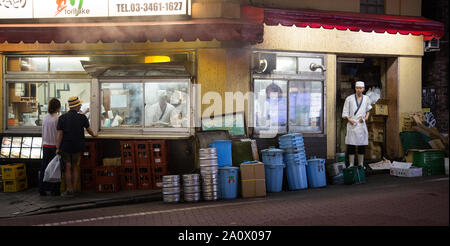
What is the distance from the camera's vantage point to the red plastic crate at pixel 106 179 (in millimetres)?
9969

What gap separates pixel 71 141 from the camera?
9.55 m

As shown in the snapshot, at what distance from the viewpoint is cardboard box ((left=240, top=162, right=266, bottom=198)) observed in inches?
356

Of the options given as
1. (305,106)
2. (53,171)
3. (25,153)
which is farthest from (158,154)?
(305,106)

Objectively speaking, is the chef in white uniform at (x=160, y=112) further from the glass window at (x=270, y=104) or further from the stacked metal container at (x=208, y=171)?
the stacked metal container at (x=208, y=171)

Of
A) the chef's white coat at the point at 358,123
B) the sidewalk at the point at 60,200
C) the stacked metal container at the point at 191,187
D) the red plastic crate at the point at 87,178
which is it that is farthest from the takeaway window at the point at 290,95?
the red plastic crate at the point at 87,178

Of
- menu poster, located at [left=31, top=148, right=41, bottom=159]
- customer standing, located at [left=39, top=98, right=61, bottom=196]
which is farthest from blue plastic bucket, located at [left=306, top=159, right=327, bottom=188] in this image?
menu poster, located at [left=31, top=148, right=41, bottom=159]

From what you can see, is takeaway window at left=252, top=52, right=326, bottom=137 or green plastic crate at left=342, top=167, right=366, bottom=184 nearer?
green plastic crate at left=342, top=167, right=366, bottom=184

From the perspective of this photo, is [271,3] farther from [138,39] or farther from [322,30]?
→ [138,39]

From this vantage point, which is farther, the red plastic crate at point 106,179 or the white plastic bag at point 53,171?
the red plastic crate at point 106,179

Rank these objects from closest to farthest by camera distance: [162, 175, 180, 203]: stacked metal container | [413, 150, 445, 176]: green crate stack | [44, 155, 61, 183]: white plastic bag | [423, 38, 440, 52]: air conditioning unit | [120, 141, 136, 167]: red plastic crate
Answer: [162, 175, 180, 203]: stacked metal container
[44, 155, 61, 183]: white plastic bag
[413, 150, 445, 176]: green crate stack
[120, 141, 136, 167]: red plastic crate
[423, 38, 440, 52]: air conditioning unit

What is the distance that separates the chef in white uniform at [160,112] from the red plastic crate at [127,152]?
3.84ft

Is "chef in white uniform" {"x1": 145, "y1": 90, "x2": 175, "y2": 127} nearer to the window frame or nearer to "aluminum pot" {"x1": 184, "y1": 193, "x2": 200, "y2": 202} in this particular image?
the window frame

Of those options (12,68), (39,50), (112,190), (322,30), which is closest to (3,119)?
(12,68)

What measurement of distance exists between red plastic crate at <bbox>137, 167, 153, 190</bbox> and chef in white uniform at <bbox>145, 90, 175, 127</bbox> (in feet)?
4.79
